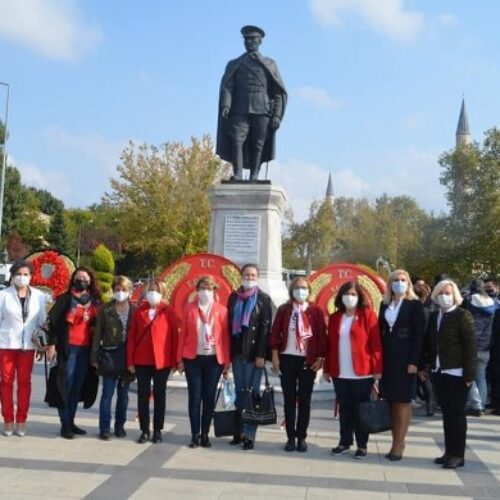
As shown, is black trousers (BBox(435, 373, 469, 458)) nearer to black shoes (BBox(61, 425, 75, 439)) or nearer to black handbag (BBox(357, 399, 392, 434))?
black handbag (BBox(357, 399, 392, 434))

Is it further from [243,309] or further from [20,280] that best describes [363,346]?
[20,280]

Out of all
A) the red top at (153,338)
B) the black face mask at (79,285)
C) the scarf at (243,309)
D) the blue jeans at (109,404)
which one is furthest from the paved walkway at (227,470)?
the black face mask at (79,285)

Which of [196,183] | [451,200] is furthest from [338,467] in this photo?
[451,200]

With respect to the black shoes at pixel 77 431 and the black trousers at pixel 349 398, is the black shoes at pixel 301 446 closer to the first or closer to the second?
the black trousers at pixel 349 398

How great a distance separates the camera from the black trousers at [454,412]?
634 centimetres

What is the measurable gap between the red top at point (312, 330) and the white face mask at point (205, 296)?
27.4 inches

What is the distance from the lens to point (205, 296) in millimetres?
7055

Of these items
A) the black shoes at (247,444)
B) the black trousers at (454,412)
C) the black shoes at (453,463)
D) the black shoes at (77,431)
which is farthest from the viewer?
the black shoes at (77,431)

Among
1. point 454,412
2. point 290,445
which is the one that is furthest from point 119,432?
point 454,412

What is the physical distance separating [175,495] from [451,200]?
4307 cm

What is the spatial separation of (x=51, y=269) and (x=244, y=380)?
5.68m

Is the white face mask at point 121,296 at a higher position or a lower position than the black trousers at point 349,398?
higher

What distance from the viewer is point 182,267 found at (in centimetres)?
1070

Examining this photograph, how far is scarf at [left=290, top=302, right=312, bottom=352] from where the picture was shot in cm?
683
